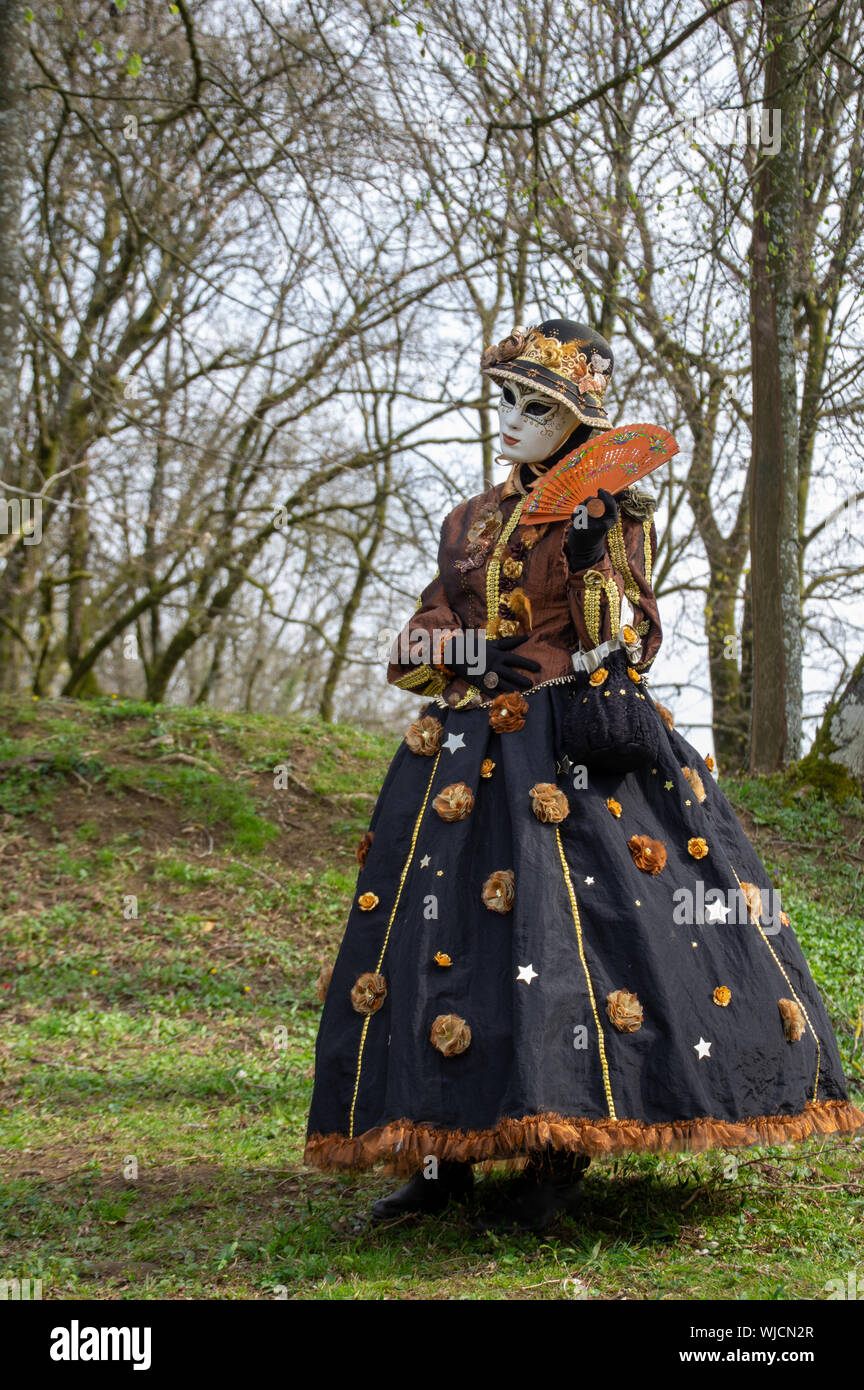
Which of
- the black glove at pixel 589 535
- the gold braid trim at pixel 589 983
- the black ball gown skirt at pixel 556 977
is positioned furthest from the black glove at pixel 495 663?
the gold braid trim at pixel 589 983

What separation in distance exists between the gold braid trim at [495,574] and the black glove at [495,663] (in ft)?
0.28

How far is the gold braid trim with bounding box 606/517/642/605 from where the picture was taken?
11.4 feet

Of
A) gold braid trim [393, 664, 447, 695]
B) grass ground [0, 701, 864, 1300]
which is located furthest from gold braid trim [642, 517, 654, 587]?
grass ground [0, 701, 864, 1300]

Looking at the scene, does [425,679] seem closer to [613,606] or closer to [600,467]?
[613,606]

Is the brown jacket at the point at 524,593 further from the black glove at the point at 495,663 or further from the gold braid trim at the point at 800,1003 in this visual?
the gold braid trim at the point at 800,1003

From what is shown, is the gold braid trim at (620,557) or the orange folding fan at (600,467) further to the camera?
the gold braid trim at (620,557)

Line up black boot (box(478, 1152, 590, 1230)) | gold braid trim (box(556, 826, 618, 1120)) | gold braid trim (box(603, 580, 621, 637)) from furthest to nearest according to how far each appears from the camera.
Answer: gold braid trim (box(603, 580, 621, 637)), black boot (box(478, 1152, 590, 1230)), gold braid trim (box(556, 826, 618, 1120))

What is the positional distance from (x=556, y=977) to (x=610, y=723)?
714 mm

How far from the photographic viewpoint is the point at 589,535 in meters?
3.29

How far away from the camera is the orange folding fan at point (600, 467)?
320cm

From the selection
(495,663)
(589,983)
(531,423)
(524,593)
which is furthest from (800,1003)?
(531,423)

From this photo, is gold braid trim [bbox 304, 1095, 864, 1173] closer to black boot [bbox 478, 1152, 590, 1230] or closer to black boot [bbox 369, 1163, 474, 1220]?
black boot [bbox 478, 1152, 590, 1230]

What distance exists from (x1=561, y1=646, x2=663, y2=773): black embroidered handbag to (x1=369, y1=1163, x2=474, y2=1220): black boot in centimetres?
127
